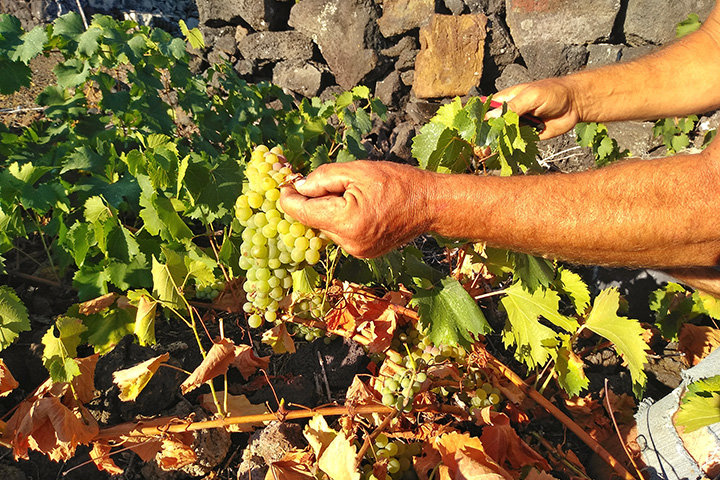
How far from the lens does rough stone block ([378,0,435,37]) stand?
4172 mm

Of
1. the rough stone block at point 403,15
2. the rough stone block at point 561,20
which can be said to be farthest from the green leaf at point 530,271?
the rough stone block at point 403,15

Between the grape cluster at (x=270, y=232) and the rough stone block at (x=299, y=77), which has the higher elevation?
the grape cluster at (x=270, y=232)

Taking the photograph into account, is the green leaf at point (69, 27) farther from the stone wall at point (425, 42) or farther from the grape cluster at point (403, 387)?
the grape cluster at point (403, 387)

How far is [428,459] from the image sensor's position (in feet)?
5.09

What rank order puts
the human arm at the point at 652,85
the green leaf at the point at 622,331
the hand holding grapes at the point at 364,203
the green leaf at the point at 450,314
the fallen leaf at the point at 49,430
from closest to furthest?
the hand holding grapes at the point at 364,203
the fallen leaf at the point at 49,430
the green leaf at the point at 450,314
the green leaf at the point at 622,331
the human arm at the point at 652,85

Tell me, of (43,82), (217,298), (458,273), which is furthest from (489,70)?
(43,82)

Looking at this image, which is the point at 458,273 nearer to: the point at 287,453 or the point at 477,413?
the point at 477,413

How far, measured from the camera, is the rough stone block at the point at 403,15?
13.7 feet

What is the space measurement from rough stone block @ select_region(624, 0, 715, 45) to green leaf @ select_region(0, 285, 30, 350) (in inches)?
160

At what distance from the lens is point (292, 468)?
145 centimetres

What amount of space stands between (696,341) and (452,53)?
284 cm

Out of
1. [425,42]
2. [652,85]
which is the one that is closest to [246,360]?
[652,85]

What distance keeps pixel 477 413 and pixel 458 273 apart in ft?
1.69

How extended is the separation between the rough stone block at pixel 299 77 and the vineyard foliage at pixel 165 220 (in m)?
1.91
